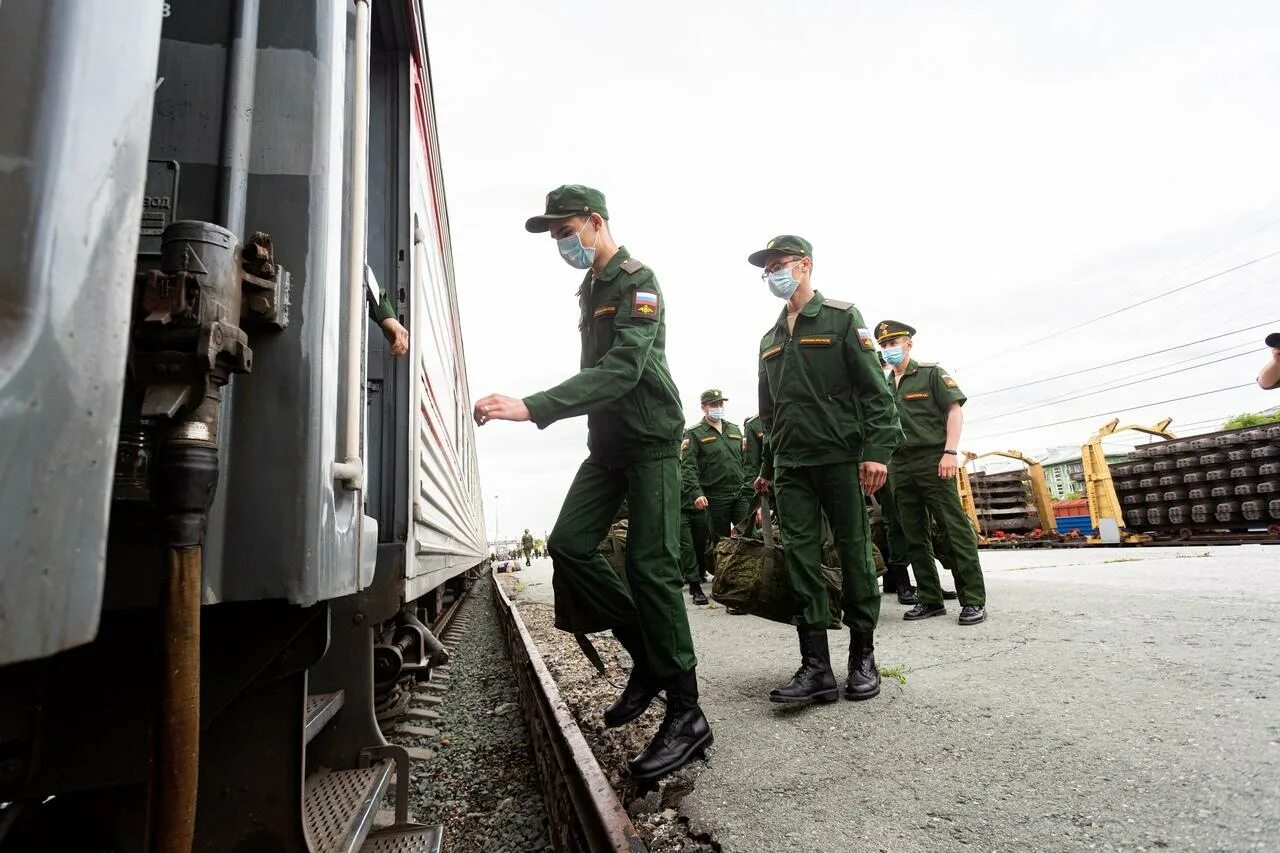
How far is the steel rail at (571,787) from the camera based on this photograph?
160 centimetres

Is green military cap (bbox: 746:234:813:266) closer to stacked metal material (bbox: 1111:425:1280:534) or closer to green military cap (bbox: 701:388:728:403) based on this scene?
green military cap (bbox: 701:388:728:403)

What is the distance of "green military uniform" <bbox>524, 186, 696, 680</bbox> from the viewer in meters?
2.15

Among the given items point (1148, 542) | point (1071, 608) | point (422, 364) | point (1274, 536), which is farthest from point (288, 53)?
point (1148, 542)

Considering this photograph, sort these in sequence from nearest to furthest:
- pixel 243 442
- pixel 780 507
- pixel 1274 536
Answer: pixel 243 442 → pixel 780 507 → pixel 1274 536

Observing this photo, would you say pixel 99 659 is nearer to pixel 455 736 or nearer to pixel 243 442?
pixel 243 442

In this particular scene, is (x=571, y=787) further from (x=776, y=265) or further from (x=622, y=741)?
(x=776, y=265)

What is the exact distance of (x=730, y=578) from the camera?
9.53ft

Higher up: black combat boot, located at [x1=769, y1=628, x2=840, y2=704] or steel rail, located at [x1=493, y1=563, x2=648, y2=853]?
black combat boot, located at [x1=769, y1=628, x2=840, y2=704]

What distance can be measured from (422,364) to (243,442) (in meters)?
1.77

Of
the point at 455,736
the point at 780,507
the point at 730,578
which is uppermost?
the point at 780,507

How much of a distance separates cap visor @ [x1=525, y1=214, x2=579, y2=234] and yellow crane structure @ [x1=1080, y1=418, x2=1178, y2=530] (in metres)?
11.6

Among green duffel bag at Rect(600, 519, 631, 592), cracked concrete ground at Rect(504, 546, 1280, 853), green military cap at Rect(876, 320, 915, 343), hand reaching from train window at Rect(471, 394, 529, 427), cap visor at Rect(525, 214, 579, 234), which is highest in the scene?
green military cap at Rect(876, 320, 915, 343)

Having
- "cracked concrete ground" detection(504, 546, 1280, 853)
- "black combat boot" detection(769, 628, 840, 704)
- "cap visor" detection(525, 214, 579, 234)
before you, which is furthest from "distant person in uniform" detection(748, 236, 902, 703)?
"cap visor" detection(525, 214, 579, 234)

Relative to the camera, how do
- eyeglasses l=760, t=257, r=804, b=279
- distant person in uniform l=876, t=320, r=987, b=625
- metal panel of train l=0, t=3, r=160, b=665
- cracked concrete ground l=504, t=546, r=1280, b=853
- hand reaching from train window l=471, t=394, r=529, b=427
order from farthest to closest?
distant person in uniform l=876, t=320, r=987, b=625, eyeglasses l=760, t=257, r=804, b=279, hand reaching from train window l=471, t=394, r=529, b=427, cracked concrete ground l=504, t=546, r=1280, b=853, metal panel of train l=0, t=3, r=160, b=665
